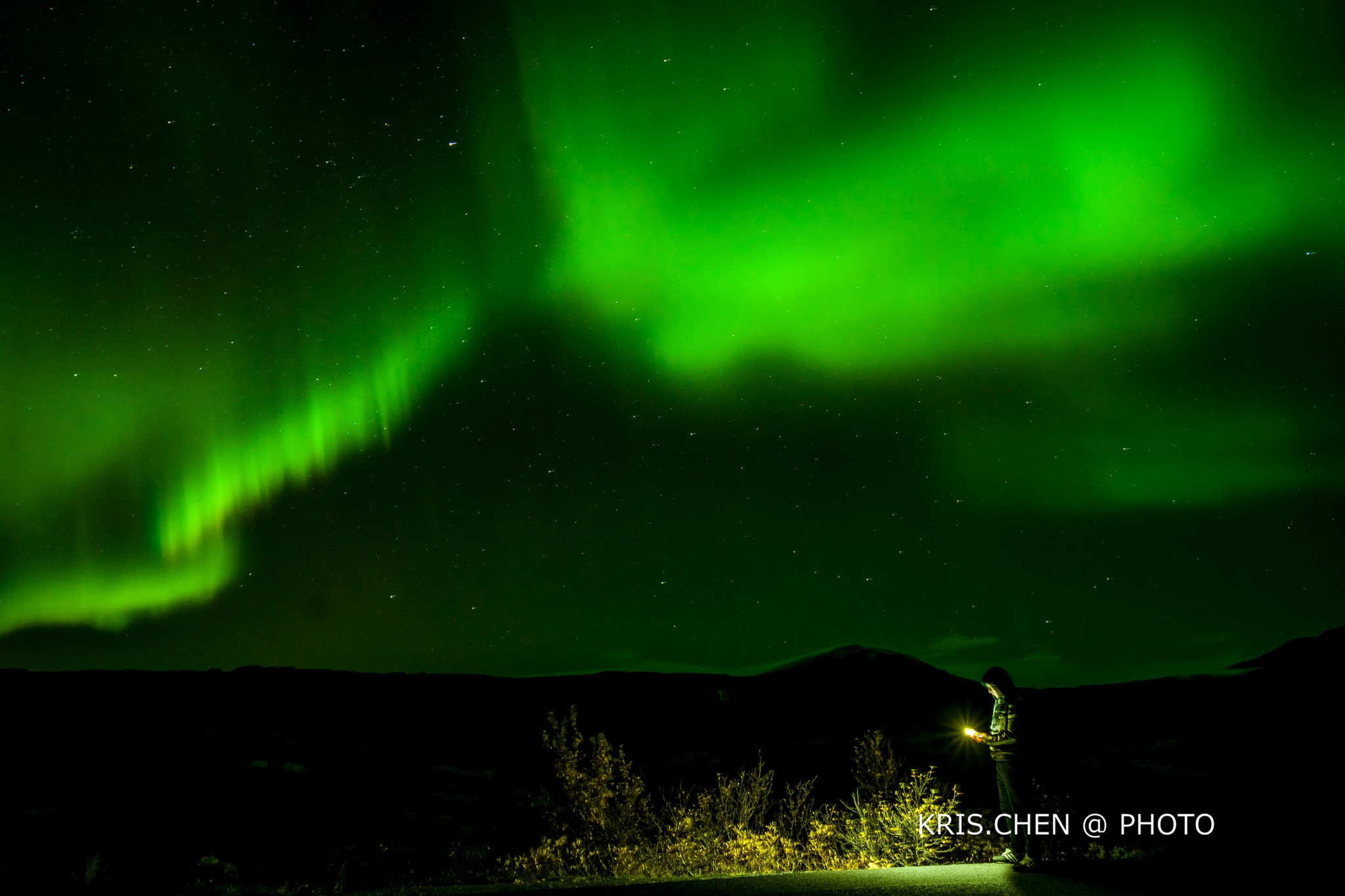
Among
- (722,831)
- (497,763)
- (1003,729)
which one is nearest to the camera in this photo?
(1003,729)

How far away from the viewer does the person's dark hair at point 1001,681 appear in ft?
23.2

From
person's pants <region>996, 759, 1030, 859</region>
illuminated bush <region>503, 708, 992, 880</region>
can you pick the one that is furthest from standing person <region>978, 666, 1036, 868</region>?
illuminated bush <region>503, 708, 992, 880</region>

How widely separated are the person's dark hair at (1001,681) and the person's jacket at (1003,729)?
0.06m

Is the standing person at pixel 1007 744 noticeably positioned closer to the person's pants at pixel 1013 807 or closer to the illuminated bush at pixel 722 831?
the person's pants at pixel 1013 807

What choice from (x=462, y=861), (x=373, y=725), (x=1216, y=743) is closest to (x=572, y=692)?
(x=373, y=725)

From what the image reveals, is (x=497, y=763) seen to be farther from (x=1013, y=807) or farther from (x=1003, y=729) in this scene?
(x=1003, y=729)

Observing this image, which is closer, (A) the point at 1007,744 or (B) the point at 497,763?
(A) the point at 1007,744

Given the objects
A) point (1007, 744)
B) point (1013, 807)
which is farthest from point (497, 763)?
point (1007, 744)

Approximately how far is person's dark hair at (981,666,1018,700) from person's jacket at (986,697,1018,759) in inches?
2.5

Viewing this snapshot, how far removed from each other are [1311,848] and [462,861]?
28.7 ft

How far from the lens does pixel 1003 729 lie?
279 inches

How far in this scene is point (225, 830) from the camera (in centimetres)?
1758

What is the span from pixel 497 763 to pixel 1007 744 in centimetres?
2374

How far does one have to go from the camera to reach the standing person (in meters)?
7.07
